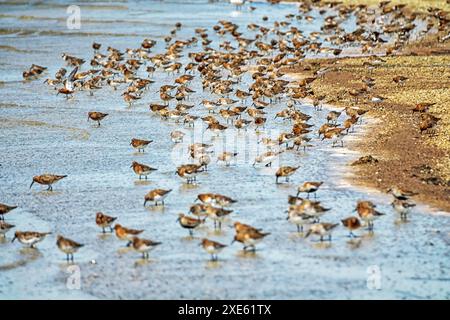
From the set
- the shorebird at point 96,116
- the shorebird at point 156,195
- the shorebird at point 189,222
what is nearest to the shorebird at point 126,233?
the shorebird at point 189,222

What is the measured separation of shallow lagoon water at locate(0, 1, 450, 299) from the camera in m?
12.2

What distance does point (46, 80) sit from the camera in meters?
30.0

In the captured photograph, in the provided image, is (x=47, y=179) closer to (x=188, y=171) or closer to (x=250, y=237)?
(x=188, y=171)

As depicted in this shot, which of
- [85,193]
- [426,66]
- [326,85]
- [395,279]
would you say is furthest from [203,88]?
[395,279]

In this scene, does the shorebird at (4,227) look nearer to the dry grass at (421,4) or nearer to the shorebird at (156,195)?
the shorebird at (156,195)

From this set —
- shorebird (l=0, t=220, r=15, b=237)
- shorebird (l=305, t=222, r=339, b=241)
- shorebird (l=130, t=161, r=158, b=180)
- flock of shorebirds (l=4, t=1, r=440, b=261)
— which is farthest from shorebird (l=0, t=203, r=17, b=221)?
shorebird (l=305, t=222, r=339, b=241)

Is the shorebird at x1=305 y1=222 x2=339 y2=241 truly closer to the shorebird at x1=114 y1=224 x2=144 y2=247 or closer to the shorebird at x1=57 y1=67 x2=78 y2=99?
the shorebird at x1=114 y1=224 x2=144 y2=247

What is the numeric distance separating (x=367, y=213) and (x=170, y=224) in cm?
306

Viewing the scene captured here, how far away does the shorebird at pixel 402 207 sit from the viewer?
47.1ft

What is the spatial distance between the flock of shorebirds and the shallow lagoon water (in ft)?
0.71

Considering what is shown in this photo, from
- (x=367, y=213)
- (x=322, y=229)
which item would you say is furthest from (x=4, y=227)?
(x=367, y=213)

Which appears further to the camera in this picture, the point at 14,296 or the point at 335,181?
the point at 335,181
